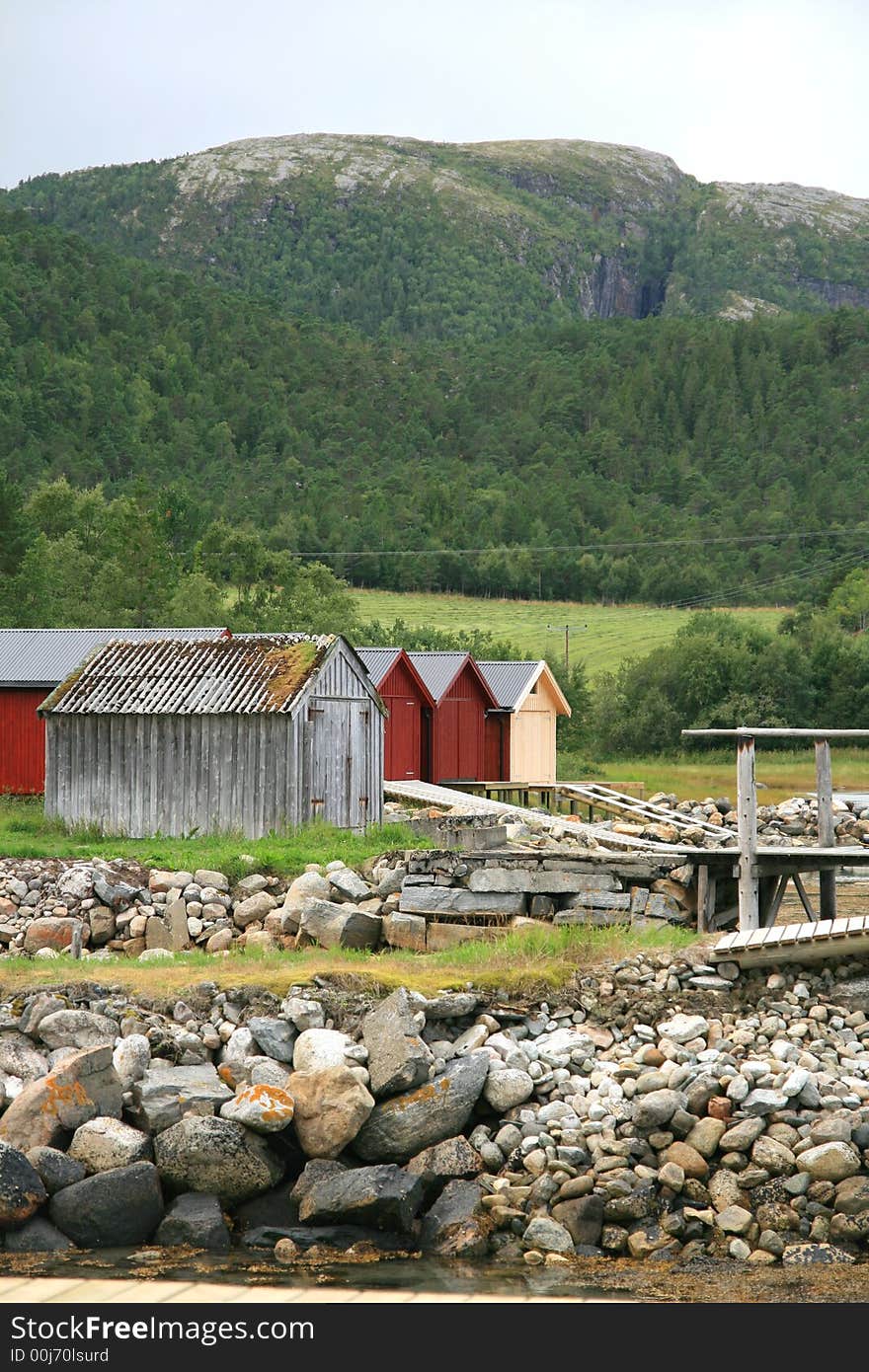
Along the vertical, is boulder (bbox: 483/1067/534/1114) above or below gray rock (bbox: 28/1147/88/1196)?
above

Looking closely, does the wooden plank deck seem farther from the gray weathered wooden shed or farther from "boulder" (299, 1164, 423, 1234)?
the gray weathered wooden shed

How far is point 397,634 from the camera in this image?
65812 millimetres

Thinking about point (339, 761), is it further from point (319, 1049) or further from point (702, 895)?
point (319, 1049)

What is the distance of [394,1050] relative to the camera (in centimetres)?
1232

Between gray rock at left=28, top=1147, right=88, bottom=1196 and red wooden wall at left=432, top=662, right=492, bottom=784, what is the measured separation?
985 inches

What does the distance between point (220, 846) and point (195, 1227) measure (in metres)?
11.8

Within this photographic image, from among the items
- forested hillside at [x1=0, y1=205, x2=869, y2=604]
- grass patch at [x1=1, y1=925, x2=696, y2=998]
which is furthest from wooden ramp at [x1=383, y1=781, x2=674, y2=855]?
forested hillside at [x1=0, y1=205, x2=869, y2=604]

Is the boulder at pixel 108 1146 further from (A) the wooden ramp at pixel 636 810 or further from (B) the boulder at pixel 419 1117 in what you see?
(A) the wooden ramp at pixel 636 810

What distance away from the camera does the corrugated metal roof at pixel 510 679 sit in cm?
3919

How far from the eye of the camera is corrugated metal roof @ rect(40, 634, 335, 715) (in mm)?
24000

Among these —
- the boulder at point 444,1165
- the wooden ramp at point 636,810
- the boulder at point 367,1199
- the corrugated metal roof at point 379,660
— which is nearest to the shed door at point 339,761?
the wooden ramp at point 636,810

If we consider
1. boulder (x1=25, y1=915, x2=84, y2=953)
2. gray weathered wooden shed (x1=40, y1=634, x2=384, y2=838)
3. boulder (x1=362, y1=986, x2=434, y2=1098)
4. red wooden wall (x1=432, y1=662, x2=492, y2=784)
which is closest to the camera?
boulder (x1=362, y1=986, x2=434, y2=1098)
